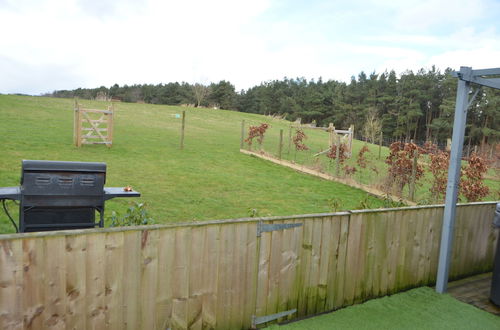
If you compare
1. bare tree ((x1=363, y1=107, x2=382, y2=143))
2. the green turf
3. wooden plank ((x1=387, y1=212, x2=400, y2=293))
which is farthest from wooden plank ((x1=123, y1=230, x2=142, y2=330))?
bare tree ((x1=363, y1=107, x2=382, y2=143))

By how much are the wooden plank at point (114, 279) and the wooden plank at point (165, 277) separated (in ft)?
0.94

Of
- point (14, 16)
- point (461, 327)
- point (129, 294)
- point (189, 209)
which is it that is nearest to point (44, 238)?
point (129, 294)

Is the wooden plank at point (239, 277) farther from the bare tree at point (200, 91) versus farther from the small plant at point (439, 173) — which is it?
the bare tree at point (200, 91)

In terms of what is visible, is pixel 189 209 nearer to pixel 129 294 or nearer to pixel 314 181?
pixel 129 294

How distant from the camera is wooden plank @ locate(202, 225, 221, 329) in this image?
125 inches

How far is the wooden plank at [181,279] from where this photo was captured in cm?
305

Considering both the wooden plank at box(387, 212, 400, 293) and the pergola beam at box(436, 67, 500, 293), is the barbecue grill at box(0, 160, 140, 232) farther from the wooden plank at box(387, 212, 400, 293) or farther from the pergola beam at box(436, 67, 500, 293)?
the pergola beam at box(436, 67, 500, 293)

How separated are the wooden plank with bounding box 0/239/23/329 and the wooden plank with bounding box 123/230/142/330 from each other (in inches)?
26.2

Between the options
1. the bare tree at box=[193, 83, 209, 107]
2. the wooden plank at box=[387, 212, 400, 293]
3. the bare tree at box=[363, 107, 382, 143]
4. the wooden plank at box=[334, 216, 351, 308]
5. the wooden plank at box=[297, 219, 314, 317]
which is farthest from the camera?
the bare tree at box=[193, 83, 209, 107]

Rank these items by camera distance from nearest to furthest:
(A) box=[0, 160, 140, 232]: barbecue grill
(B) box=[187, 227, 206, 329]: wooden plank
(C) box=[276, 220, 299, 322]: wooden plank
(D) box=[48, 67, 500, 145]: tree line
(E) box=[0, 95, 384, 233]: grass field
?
(B) box=[187, 227, 206, 329]: wooden plank, (A) box=[0, 160, 140, 232]: barbecue grill, (C) box=[276, 220, 299, 322]: wooden plank, (E) box=[0, 95, 384, 233]: grass field, (D) box=[48, 67, 500, 145]: tree line

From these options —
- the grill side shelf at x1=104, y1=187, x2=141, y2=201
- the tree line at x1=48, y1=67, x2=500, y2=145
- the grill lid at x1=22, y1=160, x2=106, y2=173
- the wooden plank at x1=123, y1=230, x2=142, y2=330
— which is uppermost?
the tree line at x1=48, y1=67, x2=500, y2=145

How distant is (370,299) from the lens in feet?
14.1

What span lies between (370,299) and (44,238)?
340 cm

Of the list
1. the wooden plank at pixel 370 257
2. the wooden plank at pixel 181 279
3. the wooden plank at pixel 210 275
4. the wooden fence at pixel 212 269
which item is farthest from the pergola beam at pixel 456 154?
the wooden plank at pixel 181 279
